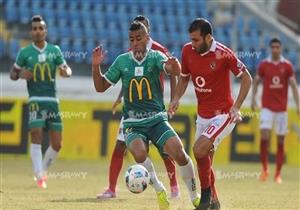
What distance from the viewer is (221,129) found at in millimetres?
10172

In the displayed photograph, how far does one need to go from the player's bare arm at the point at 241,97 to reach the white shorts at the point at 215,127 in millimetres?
A: 163

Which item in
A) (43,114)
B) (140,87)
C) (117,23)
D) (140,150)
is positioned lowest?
(140,150)

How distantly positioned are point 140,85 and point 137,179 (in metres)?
1.28

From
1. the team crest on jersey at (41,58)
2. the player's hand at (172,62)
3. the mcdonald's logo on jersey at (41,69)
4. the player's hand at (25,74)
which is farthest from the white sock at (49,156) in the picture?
the player's hand at (172,62)

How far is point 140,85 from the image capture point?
10156 mm

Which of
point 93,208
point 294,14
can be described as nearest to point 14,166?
point 93,208

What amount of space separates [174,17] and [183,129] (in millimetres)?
8181

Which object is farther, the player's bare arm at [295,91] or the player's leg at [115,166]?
the player's bare arm at [295,91]

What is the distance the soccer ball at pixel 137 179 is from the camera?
30.8 feet

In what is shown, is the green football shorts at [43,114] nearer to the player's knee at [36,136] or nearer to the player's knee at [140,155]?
the player's knee at [36,136]

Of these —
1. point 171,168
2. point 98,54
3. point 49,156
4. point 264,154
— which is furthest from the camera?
point 264,154

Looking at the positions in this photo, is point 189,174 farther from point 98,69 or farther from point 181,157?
point 98,69

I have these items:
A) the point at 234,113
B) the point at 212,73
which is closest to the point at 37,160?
the point at 212,73

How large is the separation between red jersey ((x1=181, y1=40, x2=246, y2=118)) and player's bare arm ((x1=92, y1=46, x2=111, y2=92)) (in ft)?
3.32
